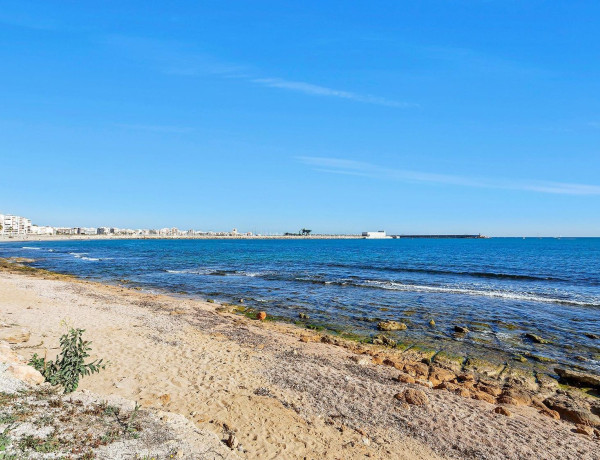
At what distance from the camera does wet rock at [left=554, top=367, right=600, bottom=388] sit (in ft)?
43.5

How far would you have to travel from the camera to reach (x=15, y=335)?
13516 millimetres

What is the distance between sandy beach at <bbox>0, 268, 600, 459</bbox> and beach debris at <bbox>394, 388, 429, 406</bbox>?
3 cm

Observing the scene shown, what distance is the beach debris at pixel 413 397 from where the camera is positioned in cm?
1041

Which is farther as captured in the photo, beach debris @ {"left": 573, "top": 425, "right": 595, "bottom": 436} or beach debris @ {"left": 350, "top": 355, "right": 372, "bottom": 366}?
beach debris @ {"left": 350, "top": 355, "right": 372, "bottom": 366}

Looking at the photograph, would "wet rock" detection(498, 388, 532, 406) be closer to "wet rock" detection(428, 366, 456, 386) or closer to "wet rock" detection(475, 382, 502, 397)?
"wet rock" detection(475, 382, 502, 397)

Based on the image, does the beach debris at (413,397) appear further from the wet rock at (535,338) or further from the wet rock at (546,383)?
the wet rock at (535,338)

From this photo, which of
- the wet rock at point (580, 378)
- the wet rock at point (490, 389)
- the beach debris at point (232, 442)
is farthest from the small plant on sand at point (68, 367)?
the wet rock at point (580, 378)

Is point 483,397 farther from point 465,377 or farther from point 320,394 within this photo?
point 320,394

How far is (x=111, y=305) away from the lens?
22.8 metres

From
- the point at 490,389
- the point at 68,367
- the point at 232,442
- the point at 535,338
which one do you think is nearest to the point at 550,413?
the point at 490,389

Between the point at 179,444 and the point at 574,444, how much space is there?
9.58m

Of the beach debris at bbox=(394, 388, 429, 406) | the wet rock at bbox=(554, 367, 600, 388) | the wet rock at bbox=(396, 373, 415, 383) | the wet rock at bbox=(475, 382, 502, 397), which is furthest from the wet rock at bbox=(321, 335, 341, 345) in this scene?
the wet rock at bbox=(554, 367, 600, 388)

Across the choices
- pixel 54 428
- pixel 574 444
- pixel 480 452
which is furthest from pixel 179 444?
pixel 574 444

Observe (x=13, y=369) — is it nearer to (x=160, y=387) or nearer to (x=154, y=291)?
(x=160, y=387)
